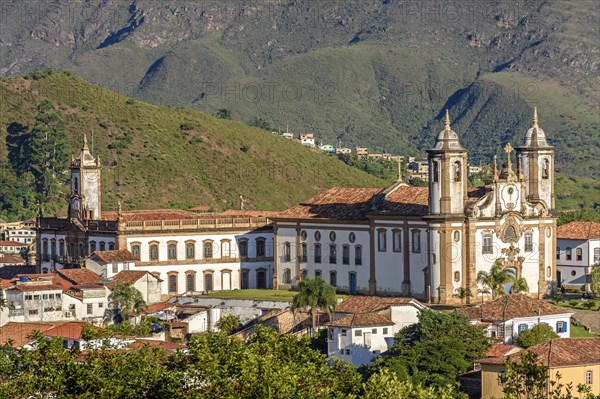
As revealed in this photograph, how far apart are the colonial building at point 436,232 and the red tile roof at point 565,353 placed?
699 inches

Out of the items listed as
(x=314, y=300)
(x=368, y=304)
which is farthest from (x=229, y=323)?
(x=368, y=304)

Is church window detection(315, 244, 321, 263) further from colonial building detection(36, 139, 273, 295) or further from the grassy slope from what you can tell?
the grassy slope

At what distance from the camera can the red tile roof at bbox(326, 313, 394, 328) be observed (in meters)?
78.4

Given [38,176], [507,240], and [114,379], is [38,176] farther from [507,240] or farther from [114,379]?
[114,379]

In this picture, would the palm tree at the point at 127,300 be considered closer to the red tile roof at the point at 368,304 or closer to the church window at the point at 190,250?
the church window at the point at 190,250

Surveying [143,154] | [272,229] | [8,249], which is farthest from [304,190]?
[272,229]

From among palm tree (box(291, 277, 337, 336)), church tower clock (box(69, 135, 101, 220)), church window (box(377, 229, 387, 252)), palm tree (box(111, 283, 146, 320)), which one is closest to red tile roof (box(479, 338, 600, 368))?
palm tree (box(291, 277, 337, 336))

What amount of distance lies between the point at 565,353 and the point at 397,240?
936 inches

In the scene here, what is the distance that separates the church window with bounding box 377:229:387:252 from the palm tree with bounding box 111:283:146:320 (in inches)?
486

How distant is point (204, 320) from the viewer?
9131 centimetres

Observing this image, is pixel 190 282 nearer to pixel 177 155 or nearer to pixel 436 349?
pixel 436 349

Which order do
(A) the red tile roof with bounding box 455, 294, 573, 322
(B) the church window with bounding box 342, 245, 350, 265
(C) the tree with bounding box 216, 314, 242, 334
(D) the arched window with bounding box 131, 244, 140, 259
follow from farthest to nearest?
(D) the arched window with bounding box 131, 244, 140, 259
(B) the church window with bounding box 342, 245, 350, 265
(C) the tree with bounding box 216, 314, 242, 334
(A) the red tile roof with bounding box 455, 294, 573, 322

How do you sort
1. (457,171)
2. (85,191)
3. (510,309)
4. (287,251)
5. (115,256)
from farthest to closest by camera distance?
1. (85,191)
2. (287,251)
3. (115,256)
4. (457,171)
5. (510,309)

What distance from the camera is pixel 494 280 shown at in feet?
297
